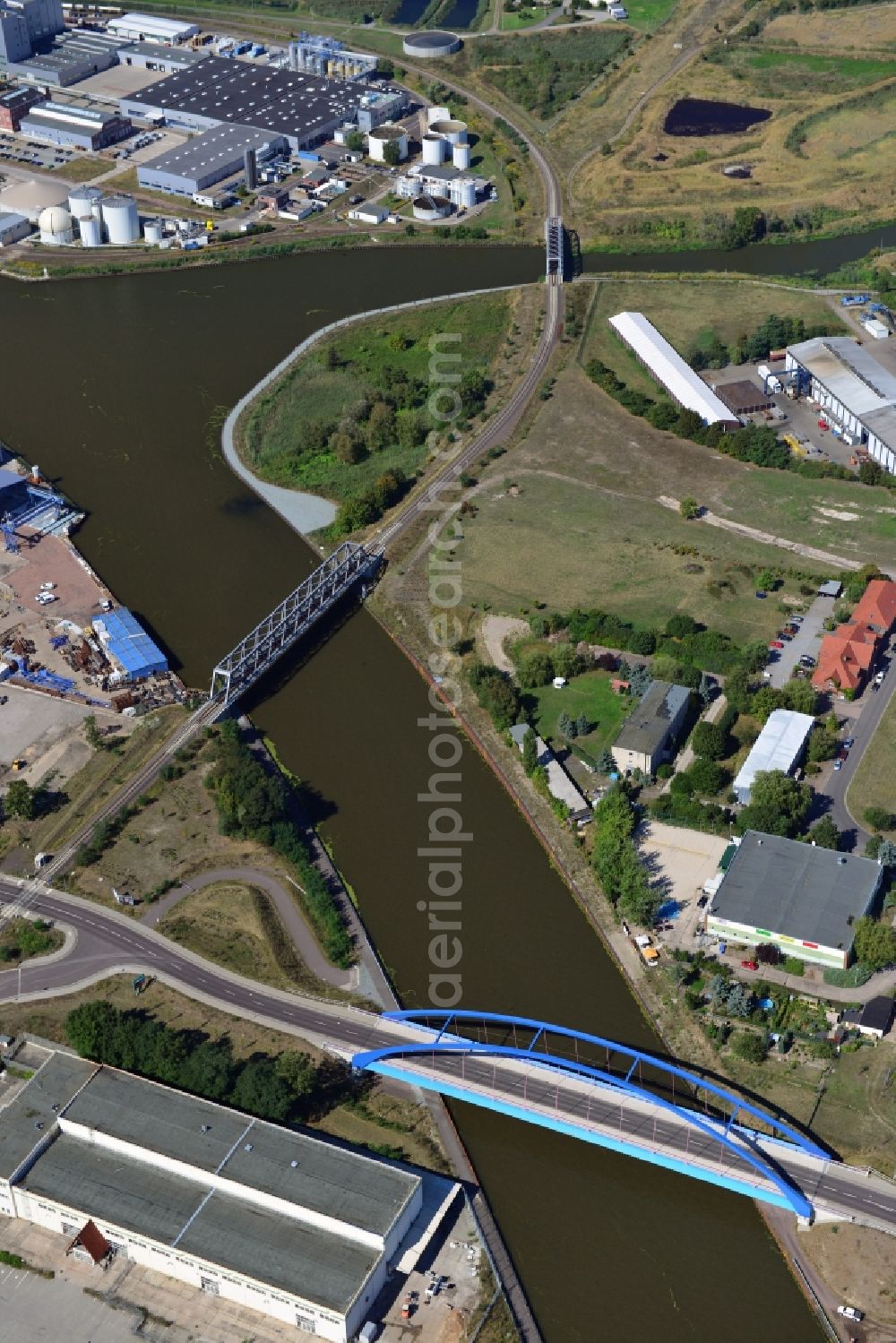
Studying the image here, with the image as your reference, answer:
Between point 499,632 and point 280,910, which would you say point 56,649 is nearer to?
point 280,910

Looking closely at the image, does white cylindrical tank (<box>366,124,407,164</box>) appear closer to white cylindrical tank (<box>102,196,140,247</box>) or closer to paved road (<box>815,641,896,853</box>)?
white cylindrical tank (<box>102,196,140,247</box>)

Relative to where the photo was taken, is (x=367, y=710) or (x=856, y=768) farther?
(x=367, y=710)

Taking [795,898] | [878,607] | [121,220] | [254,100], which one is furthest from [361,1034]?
[254,100]

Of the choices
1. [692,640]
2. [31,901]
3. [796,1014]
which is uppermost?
[692,640]

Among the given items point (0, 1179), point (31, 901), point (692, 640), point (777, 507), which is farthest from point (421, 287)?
point (0, 1179)

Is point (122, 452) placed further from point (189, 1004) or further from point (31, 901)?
point (189, 1004)

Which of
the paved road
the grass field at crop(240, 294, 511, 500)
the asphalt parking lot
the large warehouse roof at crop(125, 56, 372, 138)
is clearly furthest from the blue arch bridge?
the large warehouse roof at crop(125, 56, 372, 138)
